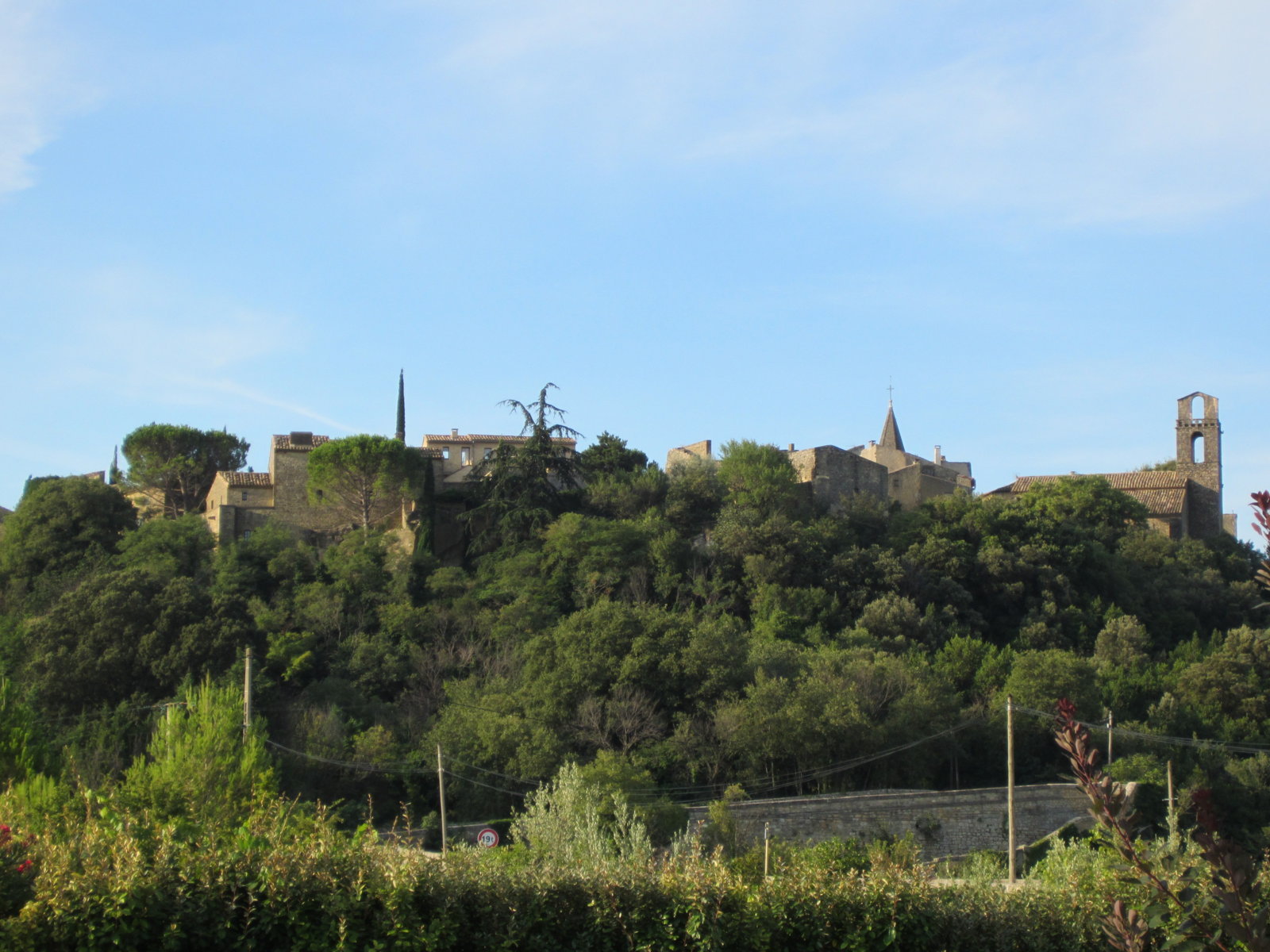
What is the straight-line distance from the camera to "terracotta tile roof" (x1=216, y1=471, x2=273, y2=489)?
161ft

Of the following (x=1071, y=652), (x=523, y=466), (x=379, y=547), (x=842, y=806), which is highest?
(x=523, y=466)

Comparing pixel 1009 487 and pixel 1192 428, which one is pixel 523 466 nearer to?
pixel 1009 487

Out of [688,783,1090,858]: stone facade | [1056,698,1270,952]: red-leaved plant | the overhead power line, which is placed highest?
A: [1056,698,1270,952]: red-leaved plant

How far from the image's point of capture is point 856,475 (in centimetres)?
5234

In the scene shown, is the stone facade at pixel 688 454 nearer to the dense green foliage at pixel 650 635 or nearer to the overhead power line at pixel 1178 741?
the dense green foliage at pixel 650 635

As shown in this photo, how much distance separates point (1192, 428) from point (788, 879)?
53989mm

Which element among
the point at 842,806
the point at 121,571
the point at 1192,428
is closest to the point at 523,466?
the point at 121,571

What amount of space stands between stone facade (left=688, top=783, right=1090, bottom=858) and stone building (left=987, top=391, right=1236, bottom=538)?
25.6 meters

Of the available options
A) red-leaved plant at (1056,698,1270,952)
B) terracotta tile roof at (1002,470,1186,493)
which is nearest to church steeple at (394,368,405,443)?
terracotta tile roof at (1002,470,1186,493)

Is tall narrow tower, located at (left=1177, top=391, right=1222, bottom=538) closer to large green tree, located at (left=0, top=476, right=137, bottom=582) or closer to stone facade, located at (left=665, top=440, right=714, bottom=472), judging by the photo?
stone facade, located at (left=665, top=440, right=714, bottom=472)

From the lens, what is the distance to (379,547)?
152 feet

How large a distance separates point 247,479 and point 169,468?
506cm

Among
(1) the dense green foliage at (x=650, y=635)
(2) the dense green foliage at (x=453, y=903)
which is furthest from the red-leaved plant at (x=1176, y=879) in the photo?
(1) the dense green foliage at (x=650, y=635)

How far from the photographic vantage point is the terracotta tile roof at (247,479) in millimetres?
49156
